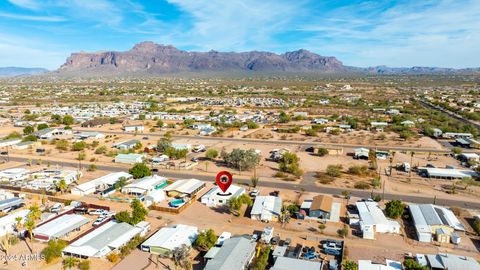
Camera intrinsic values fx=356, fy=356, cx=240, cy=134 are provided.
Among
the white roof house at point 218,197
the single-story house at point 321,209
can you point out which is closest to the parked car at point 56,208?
the white roof house at point 218,197

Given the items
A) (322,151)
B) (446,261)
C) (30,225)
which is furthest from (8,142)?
(446,261)

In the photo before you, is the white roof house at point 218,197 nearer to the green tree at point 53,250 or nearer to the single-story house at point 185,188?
the single-story house at point 185,188

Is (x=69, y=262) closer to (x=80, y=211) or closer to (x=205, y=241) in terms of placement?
(x=205, y=241)

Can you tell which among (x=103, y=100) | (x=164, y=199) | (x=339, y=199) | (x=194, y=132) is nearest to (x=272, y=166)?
(x=339, y=199)

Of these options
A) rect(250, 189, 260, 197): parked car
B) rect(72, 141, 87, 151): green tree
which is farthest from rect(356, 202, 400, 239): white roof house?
rect(72, 141, 87, 151): green tree

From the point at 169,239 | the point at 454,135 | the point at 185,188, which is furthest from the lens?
the point at 454,135

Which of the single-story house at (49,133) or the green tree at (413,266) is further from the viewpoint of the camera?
the single-story house at (49,133)

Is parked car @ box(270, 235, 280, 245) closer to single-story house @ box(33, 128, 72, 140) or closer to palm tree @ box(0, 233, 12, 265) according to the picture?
palm tree @ box(0, 233, 12, 265)
